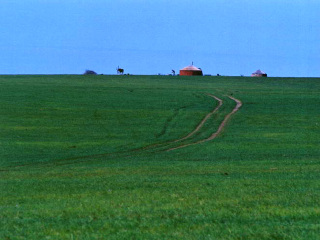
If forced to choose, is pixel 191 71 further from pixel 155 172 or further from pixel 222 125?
pixel 155 172

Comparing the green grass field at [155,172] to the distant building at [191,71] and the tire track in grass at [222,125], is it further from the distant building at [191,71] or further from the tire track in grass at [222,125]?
the distant building at [191,71]

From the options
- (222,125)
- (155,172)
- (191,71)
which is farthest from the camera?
(191,71)

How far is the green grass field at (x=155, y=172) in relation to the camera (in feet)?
36.6

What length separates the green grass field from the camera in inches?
439

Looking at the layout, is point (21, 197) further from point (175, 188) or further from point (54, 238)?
point (54, 238)

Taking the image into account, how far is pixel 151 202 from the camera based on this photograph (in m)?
13.8

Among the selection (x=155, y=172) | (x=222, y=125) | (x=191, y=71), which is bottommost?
(x=222, y=125)

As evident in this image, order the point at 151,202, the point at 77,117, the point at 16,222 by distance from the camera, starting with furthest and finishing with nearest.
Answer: the point at 77,117 < the point at 151,202 < the point at 16,222

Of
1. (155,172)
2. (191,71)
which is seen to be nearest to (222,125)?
(155,172)

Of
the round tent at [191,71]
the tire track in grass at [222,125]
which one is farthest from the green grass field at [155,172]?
the round tent at [191,71]

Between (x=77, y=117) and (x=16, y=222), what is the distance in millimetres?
39197

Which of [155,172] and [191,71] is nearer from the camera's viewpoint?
[155,172]

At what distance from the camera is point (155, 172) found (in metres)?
21.6

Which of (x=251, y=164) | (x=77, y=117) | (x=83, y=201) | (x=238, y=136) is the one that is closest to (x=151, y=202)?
(x=83, y=201)
